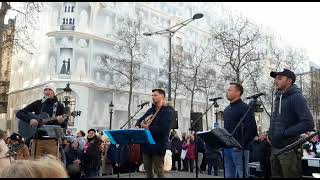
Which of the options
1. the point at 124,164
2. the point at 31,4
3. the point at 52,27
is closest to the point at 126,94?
the point at 52,27

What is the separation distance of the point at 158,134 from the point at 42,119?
2671mm

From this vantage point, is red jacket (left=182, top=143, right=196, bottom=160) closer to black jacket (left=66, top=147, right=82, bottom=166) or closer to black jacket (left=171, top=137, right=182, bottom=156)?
black jacket (left=171, top=137, right=182, bottom=156)

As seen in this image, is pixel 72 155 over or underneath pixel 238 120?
underneath

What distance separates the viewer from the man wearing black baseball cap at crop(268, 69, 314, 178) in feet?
16.9

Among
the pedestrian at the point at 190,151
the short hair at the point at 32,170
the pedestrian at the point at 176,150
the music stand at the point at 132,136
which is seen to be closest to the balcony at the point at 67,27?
the pedestrian at the point at 176,150

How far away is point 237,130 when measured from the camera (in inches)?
255

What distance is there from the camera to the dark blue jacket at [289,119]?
5113 mm

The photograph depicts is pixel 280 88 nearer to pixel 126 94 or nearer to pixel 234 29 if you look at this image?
pixel 234 29

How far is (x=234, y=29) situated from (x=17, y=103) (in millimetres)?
29085

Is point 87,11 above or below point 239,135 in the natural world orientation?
above

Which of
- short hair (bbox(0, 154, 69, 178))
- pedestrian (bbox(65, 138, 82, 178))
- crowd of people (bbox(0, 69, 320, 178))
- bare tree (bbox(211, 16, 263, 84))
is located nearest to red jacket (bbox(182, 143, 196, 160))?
pedestrian (bbox(65, 138, 82, 178))

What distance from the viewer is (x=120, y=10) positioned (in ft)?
149

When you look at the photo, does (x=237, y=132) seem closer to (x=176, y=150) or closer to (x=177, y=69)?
(x=176, y=150)

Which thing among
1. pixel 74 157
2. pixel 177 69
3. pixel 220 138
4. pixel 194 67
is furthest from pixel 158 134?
pixel 194 67
